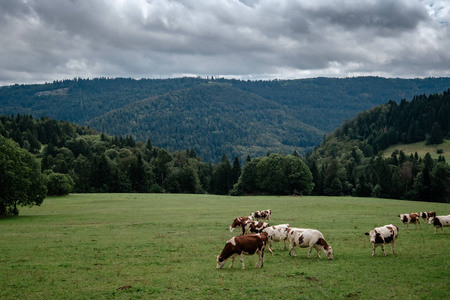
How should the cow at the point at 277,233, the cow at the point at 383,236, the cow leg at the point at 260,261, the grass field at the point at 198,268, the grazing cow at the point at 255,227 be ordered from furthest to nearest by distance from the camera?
the grazing cow at the point at 255,227 → the cow at the point at 277,233 → the cow at the point at 383,236 → the cow leg at the point at 260,261 → the grass field at the point at 198,268

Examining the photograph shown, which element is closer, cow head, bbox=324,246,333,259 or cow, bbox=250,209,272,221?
cow head, bbox=324,246,333,259

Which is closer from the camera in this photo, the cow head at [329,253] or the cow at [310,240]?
the cow head at [329,253]

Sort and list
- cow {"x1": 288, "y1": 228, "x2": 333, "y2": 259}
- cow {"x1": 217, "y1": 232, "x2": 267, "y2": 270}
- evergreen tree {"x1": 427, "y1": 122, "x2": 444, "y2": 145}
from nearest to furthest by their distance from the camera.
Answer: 1. cow {"x1": 217, "y1": 232, "x2": 267, "y2": 270}
2. cow {"x1": 288, "y1": 228, "x2": 333, "y2": 259}
3. evergreen tree {"x1": 427, "y1": 122, "x2": 444, "y2": 145}

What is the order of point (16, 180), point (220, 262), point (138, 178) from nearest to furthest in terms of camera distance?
point (220, 262) < point (16, 180) < point (138, 178)

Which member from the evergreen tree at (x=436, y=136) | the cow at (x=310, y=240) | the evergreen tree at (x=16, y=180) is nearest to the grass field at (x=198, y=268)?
the cow at (x=310, y=240)

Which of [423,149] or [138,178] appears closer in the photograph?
[138,178]

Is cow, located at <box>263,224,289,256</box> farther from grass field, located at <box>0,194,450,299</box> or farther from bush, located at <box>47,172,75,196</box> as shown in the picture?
bush, located at <box>47,172,75,196</box>

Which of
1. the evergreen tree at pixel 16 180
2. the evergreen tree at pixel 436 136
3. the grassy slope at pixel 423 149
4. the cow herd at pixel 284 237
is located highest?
the evergreen tree at pixel 436 136

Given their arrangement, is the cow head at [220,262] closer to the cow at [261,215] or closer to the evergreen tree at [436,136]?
the cow at [261,215]

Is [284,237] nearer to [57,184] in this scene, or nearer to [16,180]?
[16,180]

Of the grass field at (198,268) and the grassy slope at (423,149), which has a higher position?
the grassy slope at (423,149)

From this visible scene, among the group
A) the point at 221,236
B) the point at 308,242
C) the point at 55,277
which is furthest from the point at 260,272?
the point at 221,236

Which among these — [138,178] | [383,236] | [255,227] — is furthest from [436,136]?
[383,236]

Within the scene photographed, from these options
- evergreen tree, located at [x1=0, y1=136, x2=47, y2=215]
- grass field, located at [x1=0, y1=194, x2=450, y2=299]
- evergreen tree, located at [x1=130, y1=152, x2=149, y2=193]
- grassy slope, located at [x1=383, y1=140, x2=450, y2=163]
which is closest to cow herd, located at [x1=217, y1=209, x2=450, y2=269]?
grass field, located at [x1=0, y1=194, x2=450, y2=299]
